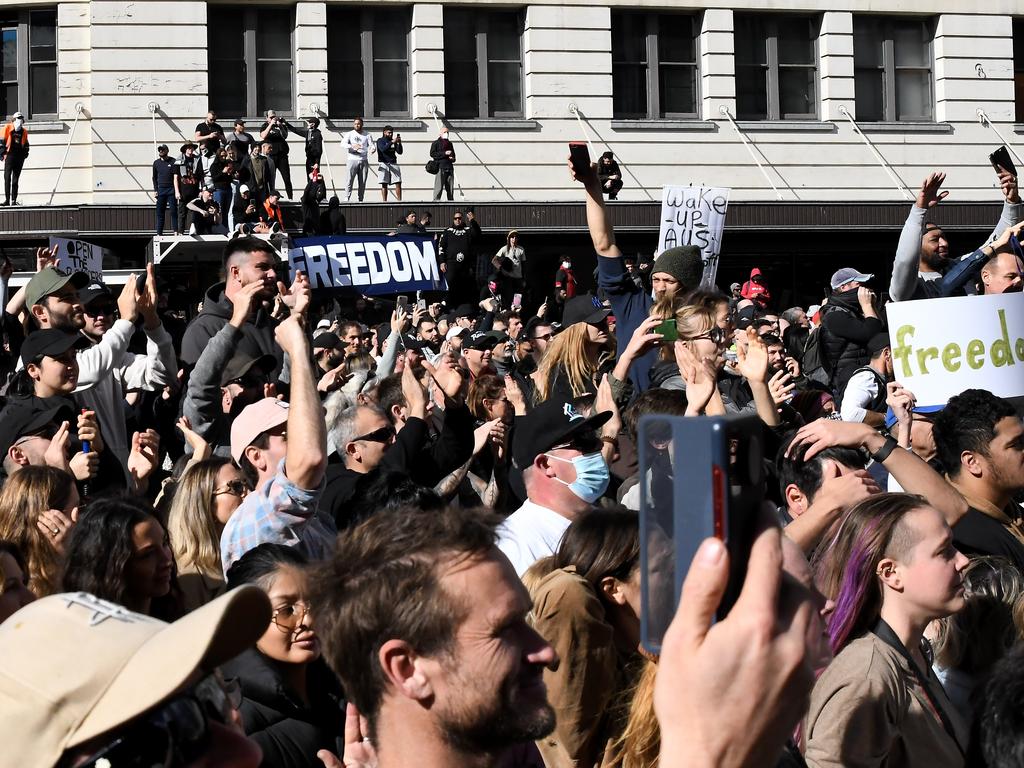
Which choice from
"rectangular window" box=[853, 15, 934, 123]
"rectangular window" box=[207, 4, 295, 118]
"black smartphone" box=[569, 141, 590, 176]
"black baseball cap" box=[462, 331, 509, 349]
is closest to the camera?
"black smartphone" box=[569, 141, 590, 176]

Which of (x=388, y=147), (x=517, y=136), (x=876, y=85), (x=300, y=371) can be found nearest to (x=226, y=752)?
(x=300, y=371)

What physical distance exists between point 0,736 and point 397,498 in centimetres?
349

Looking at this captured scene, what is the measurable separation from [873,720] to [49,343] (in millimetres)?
4645

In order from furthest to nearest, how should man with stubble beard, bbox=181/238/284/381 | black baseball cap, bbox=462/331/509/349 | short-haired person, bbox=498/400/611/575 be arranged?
black baseball cap, bbox=462/331/509/349 → man with stubble beard, bbox=181/238/284/381 → short-haired person, bbox=498/400/611/575

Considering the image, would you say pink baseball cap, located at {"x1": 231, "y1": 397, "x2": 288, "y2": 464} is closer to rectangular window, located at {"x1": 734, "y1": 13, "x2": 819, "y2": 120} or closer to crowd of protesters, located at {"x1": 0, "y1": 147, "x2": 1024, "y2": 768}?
crowd of protesters, located at {"x1": 0, "y1": 147, "x2": 1024, "y2": 768}

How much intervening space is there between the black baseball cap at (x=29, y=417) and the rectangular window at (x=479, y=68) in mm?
24348

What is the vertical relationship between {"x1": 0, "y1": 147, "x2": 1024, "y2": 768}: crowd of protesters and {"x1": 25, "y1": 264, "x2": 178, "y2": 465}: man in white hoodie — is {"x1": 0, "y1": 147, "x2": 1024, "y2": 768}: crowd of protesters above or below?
below

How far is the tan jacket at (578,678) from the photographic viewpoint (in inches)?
160

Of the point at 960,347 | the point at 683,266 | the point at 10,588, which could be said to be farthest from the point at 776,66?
the point at 10,588

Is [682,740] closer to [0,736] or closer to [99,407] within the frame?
[0,736]

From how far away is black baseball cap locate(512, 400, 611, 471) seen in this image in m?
5.75

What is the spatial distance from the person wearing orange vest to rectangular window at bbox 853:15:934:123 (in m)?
16.8

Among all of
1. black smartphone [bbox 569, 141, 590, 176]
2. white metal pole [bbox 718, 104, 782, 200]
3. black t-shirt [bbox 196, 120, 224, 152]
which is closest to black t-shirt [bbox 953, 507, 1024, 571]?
black smartphone [bbox 569, 141, 590, 176]

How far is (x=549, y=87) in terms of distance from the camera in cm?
3055
